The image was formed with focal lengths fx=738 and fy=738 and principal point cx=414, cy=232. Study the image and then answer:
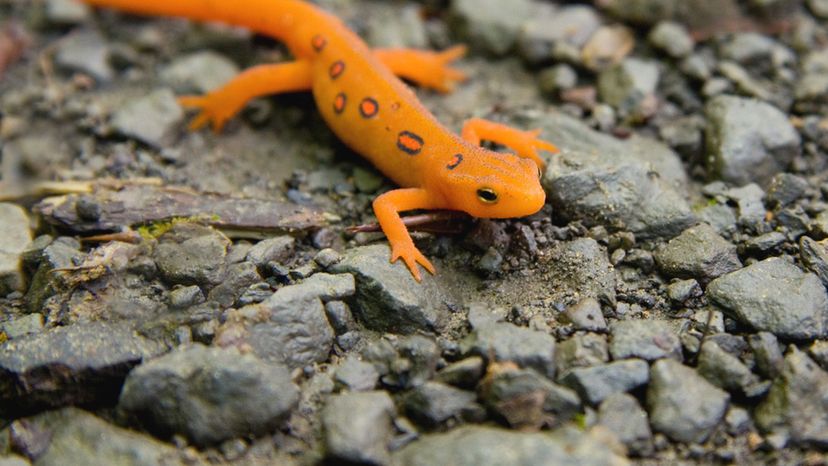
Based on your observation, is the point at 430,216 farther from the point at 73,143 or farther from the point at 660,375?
the point at 73,143

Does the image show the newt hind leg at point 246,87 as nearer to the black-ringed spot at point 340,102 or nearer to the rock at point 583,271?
the black-ringed spot at point 340,102

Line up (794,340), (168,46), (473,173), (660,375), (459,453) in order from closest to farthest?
1. (459,453)
2. (660,375)
3. (794,340)
4. (473,173)
5. (168,46)

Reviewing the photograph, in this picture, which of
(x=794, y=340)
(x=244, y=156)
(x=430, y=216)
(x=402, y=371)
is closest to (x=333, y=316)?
(x=402, y=371)

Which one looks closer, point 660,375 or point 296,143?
point 660,375

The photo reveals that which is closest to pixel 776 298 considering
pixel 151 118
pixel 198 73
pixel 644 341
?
pixel 644 341

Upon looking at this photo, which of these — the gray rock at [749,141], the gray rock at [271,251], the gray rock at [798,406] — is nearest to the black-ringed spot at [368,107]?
the gray rock at [271,251]

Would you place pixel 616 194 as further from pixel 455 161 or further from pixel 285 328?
pixel 285 328

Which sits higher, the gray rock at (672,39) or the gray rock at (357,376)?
the gray rock at (672,39)
